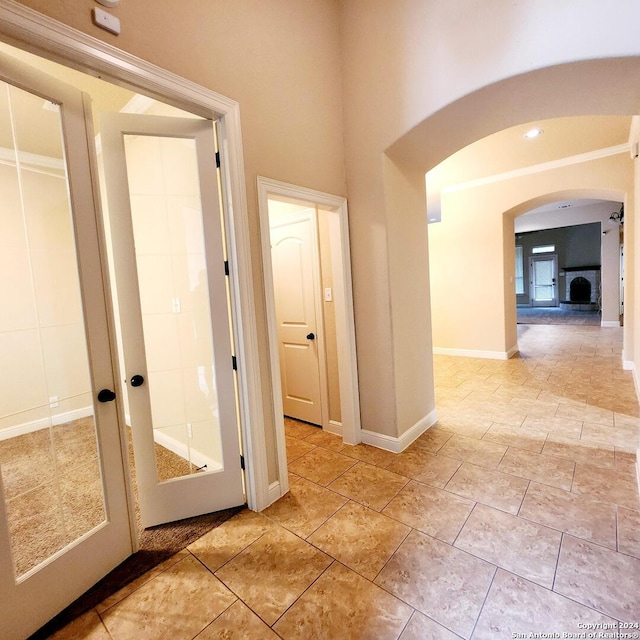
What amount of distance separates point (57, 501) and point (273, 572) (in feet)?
3.54

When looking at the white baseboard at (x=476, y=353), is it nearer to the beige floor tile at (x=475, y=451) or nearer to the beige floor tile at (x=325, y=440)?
the beige floor tile at (x=475, y=451)

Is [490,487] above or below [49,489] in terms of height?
below

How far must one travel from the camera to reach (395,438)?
8.78ft

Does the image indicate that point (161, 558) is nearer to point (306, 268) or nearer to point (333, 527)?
point (333, 527)

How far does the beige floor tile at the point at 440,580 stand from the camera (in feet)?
4.33

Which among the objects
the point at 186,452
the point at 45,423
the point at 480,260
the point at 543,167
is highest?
the point at 543,167

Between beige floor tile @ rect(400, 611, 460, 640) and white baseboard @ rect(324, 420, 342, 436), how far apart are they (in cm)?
180

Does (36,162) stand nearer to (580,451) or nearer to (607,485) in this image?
(607,485)

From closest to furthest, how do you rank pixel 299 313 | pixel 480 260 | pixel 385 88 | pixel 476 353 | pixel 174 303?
1. pixel 174 303
2. pixel 385 88
3. pixel 299 313
4. pixel 480 260
5. pixel 476 353

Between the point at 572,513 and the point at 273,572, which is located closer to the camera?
the point at 273,572

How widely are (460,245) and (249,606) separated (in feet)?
19.3

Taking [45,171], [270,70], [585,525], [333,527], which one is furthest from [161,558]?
[270,70]

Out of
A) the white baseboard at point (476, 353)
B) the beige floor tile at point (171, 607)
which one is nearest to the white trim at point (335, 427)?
the beige floor tile at point (171, 607)

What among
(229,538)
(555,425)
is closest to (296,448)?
(229,538)
